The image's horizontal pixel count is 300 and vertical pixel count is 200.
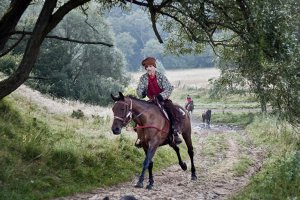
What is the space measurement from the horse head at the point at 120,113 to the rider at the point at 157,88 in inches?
49.3

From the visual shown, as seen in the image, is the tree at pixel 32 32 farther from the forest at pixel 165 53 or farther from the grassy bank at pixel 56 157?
the grassy bank at pixel 56 157

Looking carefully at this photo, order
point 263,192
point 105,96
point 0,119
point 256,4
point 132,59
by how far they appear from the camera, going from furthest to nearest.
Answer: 1. point 132,59
2. point 105,96
3. point 0,119
4. point 263,192
5. point 256,4

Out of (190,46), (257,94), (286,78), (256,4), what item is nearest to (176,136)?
(257,94)

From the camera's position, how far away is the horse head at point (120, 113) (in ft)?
31.9

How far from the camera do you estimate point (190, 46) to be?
15.8 metres

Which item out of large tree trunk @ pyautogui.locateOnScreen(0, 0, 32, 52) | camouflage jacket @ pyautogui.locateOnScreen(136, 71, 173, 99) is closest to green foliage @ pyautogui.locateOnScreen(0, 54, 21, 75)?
large tree trunk @ pyautogui.locateOnScreen(0, 0, 32, 52)

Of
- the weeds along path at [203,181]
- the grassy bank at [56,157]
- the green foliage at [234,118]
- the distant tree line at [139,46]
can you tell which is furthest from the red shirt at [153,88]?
the distant tree line at [139,46]

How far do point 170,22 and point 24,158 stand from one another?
287 inches

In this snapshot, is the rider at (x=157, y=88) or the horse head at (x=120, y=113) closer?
the horse head at (x=120, y=113)

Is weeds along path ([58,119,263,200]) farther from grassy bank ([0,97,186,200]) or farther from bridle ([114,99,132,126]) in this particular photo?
bridle ([114,99,132,126])

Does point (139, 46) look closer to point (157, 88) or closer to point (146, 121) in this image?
point (157, 88)

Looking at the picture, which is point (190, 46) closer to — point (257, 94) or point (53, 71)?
point (257, 94)

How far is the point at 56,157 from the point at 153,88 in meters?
3.57

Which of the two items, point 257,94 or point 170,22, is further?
point 170,22
